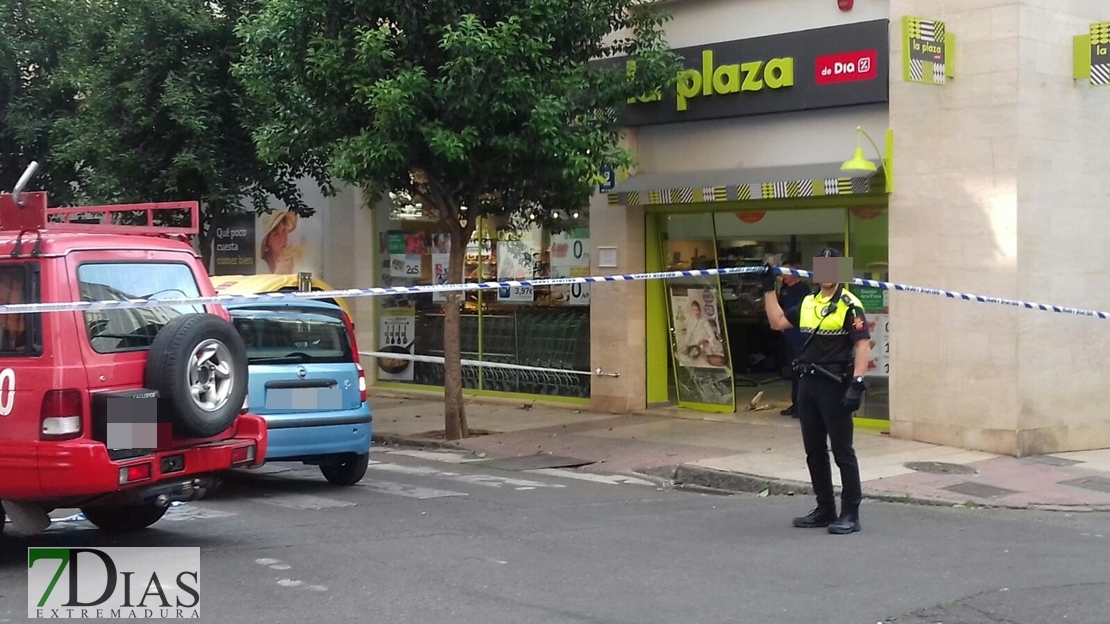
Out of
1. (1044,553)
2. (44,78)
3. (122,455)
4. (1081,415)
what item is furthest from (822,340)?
(44,78)

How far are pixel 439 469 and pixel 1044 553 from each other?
18.8 ft

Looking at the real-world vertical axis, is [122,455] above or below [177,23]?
below

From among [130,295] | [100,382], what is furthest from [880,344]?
[100,382]

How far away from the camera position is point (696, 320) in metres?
15.1

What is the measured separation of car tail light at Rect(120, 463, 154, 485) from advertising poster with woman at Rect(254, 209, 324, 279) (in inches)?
490

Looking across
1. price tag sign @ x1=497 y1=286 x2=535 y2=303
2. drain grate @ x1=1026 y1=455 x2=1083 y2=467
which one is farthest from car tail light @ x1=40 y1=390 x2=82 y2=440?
price tag sign @ x1=497 y1=286 x2=535 y2=303

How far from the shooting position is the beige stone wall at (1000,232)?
1155 cm

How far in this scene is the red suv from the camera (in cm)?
682

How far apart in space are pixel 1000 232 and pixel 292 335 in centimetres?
652

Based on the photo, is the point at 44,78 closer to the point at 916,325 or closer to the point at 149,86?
the point at 149,86

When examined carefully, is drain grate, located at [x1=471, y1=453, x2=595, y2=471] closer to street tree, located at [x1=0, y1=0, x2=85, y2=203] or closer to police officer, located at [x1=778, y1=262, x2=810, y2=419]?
police officer, located at [x1=778, y1=262, x2=810, y2=419]

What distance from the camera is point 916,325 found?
12266mm

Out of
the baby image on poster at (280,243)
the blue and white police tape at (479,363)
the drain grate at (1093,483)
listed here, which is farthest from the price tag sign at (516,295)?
the drain grate at (1093,483)

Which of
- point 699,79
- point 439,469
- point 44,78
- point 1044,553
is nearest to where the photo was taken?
point 1044,553
